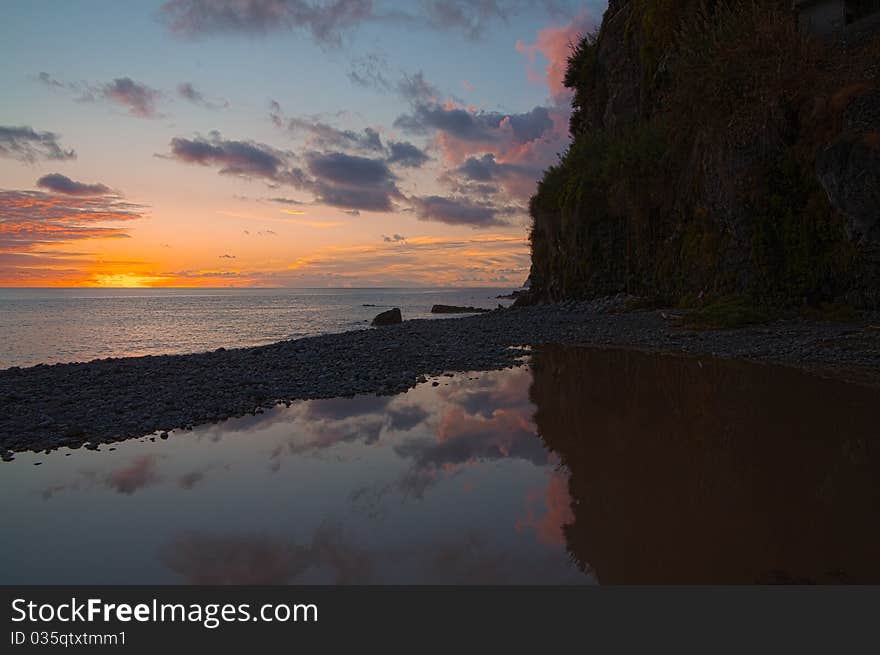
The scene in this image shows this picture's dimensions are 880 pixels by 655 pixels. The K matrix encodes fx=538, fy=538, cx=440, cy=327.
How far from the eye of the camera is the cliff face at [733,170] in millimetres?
15781

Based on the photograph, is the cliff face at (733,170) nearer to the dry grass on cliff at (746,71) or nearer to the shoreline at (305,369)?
the dry grass on cliff at (746,71)

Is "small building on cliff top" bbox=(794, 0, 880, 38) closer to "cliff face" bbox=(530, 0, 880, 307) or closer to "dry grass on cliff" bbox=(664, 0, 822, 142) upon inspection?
"dry grass on cliff" bbox=(664, 0, 822, 142)

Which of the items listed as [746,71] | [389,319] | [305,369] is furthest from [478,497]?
[389,319]

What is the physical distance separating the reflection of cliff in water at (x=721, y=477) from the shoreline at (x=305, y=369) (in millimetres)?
3094

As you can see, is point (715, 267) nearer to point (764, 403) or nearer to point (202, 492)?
point (764, 403)

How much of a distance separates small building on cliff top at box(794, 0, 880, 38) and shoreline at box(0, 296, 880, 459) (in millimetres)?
12956

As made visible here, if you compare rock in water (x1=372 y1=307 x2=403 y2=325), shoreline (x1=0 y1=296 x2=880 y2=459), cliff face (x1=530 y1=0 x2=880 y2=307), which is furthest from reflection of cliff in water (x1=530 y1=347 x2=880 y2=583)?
rock in water (x1=372 y1=307 x2=403 y2=325)

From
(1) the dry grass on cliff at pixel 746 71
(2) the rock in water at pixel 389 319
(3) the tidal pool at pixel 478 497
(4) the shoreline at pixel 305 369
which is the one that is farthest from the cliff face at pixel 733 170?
(2) the rock in water at pixel 389 319

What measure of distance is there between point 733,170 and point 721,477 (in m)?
16.9

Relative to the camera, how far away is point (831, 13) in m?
21.2

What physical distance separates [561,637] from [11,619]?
356 cm

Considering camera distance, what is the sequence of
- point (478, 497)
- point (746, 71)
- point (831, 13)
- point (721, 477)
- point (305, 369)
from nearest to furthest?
point (478, 497)
point (721, 477)
point (305, 369)
point (746, 71)
point (831, 13)

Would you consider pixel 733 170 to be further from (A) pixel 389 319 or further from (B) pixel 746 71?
(A) pixel 389 319

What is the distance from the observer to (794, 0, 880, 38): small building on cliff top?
68.7ft
